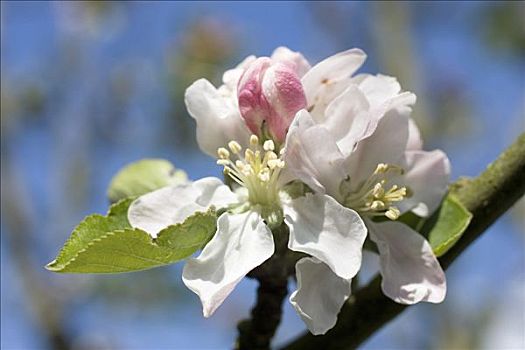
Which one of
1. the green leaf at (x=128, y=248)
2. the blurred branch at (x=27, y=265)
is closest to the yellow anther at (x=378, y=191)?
the green leaf at (x=128, y=248)

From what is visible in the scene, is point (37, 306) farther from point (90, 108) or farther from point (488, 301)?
point (488, 301)

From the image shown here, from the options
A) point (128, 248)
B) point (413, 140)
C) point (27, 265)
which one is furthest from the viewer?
point (27, 265)

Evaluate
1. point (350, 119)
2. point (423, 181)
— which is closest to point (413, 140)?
point (423, 181)

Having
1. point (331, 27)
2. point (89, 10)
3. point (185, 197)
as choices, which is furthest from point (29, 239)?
point (185, 197)

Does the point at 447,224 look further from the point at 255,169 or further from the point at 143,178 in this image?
the point at 143,178

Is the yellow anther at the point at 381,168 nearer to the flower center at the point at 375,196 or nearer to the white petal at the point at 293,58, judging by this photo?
the flower center at the point at 375,196

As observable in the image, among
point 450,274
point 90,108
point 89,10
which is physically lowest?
point 90,108

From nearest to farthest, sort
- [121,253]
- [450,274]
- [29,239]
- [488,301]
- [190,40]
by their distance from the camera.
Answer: [121,253], [29,239], [450,274], [488,301], [190,40]
